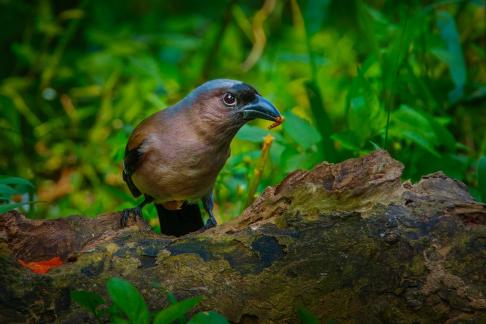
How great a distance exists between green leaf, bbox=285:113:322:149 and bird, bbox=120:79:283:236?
0.14 m

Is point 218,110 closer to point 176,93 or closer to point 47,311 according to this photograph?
point 47,311

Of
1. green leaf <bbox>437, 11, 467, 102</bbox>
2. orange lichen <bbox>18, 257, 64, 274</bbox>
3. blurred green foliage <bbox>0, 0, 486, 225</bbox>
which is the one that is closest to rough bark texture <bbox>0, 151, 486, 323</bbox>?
orange lichen <bbox>18, 257, 64, 274</bbox>

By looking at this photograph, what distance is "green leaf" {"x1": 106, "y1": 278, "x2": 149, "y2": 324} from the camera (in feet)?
7.49

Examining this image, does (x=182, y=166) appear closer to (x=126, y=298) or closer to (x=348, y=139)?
(x=348, y=139)

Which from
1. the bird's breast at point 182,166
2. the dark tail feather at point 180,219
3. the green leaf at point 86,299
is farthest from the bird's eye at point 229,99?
the green leaf at point 86,299

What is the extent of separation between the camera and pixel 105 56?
6.80m

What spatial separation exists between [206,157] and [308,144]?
0.60 m

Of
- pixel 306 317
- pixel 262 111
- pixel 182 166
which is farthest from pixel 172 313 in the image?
pixel 262 111

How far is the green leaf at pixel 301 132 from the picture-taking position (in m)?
4.29

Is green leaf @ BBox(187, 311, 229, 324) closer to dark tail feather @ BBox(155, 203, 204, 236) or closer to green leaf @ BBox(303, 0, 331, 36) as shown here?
dark tail feather @ BBox(155, 203, 204, 236)

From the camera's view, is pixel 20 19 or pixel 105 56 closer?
pixel 105 56

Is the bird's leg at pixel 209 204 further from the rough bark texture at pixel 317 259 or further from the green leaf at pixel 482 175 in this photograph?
the green leaf at pixel 482 175

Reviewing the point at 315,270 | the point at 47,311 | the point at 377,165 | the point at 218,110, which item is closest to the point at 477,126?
the point at 218,110

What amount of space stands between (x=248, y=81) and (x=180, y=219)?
2.58 meters
